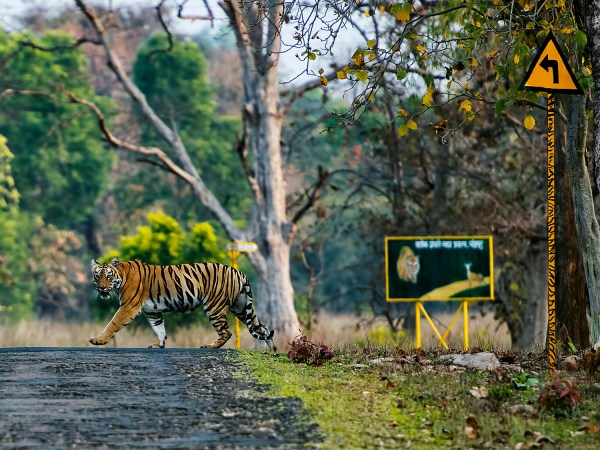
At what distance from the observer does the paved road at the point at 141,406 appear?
400 inches

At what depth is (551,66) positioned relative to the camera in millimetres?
13023

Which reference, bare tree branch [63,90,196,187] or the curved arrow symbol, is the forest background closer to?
bare tree branch [63,90,196,187]

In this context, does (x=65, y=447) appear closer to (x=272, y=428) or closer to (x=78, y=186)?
(x=272, y=428)

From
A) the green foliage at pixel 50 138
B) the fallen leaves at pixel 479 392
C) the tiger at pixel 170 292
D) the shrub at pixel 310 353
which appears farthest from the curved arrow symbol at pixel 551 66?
the green foliage at pixel 50 138

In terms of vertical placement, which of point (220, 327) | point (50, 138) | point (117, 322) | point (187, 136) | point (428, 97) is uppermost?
point (187, 136)

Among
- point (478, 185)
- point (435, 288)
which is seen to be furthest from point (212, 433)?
point (478, 185)

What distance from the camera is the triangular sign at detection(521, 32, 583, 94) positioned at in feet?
42.5

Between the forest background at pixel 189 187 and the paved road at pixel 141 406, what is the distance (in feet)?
53.7

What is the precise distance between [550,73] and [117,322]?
862 centimetres

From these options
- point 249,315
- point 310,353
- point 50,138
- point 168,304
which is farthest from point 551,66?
point 50,138

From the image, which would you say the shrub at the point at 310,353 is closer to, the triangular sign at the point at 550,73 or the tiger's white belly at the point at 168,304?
the triangular sign at the point at 550,73

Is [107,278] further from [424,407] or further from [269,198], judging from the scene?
[269,198]

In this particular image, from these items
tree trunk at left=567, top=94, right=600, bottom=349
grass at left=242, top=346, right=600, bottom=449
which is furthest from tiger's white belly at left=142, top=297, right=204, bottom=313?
tree trunk at left=567, top=94, right=600, bottom=349

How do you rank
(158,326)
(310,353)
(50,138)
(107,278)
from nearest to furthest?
1. (310,353)
2. (107,278)
3. (158,326)
4. (50,138)
